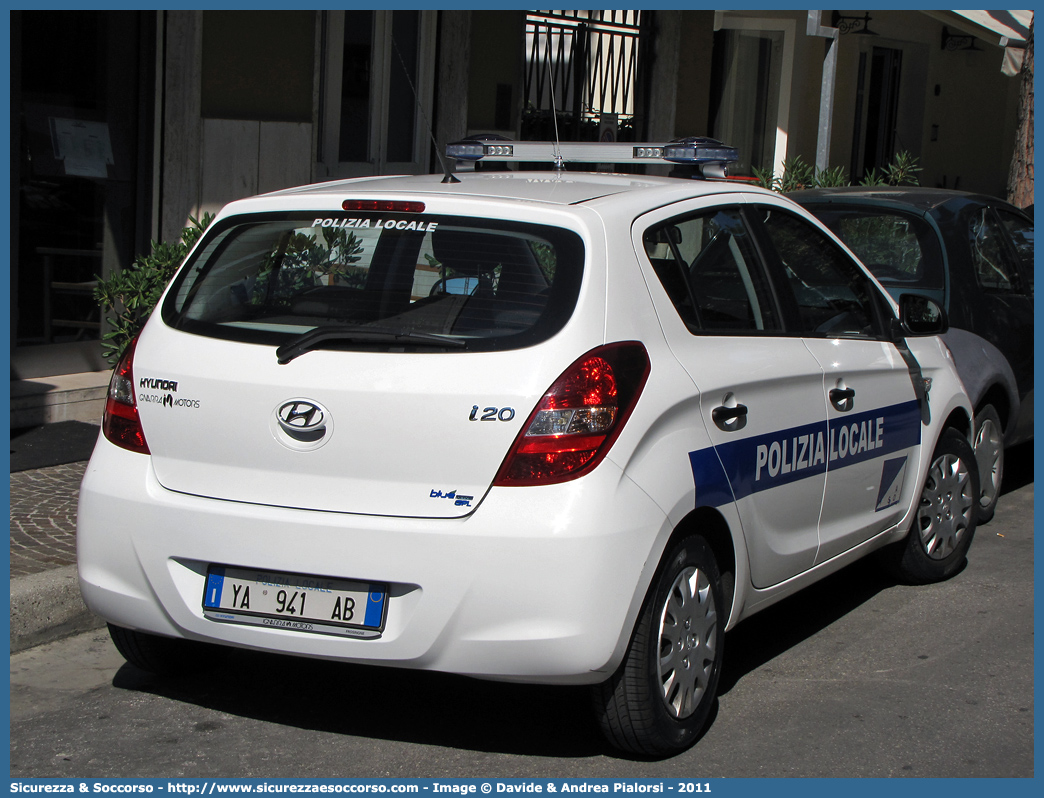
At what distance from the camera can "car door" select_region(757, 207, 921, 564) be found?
4.41 m

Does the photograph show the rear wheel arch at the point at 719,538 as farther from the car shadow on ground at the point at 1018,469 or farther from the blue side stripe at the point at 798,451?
the car shadow on ground at the point at 1018,469

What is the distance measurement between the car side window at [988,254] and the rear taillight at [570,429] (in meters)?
3.78

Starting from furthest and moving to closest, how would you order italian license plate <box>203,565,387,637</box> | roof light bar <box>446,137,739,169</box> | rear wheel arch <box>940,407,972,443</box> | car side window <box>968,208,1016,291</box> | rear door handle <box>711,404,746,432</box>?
car side window <box>968,208,1016,291</box> → rear wheel arch <box>940,407,972,443</box> → roof light bar <box>446,137,739,169</box> → rear door handle <box>711,404,746,432</box> → italian license plate <box>203,565,387,637</box>

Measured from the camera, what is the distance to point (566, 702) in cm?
409

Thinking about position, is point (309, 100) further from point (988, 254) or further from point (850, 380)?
point (850, 380)

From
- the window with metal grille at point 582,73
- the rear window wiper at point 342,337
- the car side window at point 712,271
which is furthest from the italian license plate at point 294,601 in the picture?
the window with metal grille at point 582,73

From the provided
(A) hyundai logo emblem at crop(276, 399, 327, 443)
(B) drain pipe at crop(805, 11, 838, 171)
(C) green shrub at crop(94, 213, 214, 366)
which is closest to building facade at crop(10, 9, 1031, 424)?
(B) drain pipe at crop(805, 11, 838, 171)

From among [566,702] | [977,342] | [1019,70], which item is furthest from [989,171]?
[566,702]

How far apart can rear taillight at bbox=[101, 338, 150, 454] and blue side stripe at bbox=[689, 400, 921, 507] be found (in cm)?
156

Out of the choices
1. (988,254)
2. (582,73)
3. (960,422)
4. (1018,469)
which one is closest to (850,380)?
(960,422)

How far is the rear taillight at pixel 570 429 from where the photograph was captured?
3.26 meters

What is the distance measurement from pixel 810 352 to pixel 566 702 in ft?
4.66

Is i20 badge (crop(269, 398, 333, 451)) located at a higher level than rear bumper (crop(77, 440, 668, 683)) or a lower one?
higher

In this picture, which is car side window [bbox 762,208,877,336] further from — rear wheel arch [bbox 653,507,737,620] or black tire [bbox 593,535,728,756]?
black tire [bbox 593,535,728,756]
